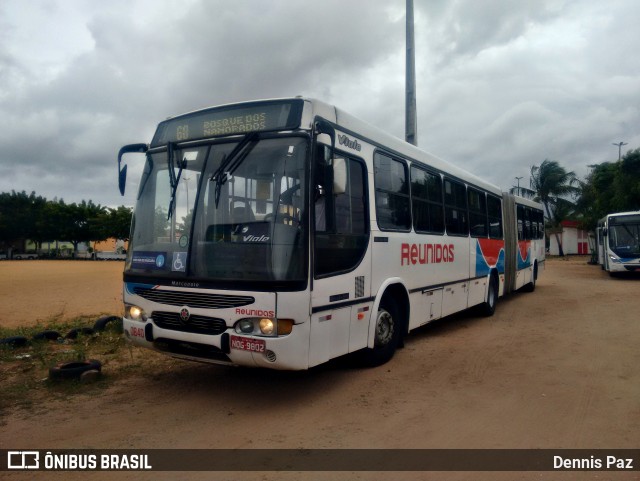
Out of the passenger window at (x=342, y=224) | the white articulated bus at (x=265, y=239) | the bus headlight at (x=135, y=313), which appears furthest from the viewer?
the bus headlight at (x=135, y=313)

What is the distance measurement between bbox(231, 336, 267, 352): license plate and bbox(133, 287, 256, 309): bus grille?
0.34 meters

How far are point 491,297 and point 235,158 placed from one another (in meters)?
8.56

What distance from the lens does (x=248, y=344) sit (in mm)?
5105

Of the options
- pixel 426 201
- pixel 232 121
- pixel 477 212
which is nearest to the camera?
pixel 232 121

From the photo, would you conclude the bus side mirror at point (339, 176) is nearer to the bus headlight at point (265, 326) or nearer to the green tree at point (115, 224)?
the bus headlight at point (265, 326)

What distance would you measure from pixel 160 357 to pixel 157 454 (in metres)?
3.62

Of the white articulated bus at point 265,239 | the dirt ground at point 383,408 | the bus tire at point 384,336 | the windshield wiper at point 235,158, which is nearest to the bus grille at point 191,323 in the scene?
the white articulated bus at point 265,239

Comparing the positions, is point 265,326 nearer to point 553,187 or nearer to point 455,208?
point 455,208

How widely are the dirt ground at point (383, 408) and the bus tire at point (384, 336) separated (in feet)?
0.48

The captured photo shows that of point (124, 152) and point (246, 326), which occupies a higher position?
point (124, 152)

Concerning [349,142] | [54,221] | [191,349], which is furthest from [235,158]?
[54,221]

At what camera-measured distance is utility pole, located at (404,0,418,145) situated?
15344 millimetres

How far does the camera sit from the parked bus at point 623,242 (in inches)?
859

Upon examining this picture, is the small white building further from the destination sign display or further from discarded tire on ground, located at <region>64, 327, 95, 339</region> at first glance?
the destination sign display
